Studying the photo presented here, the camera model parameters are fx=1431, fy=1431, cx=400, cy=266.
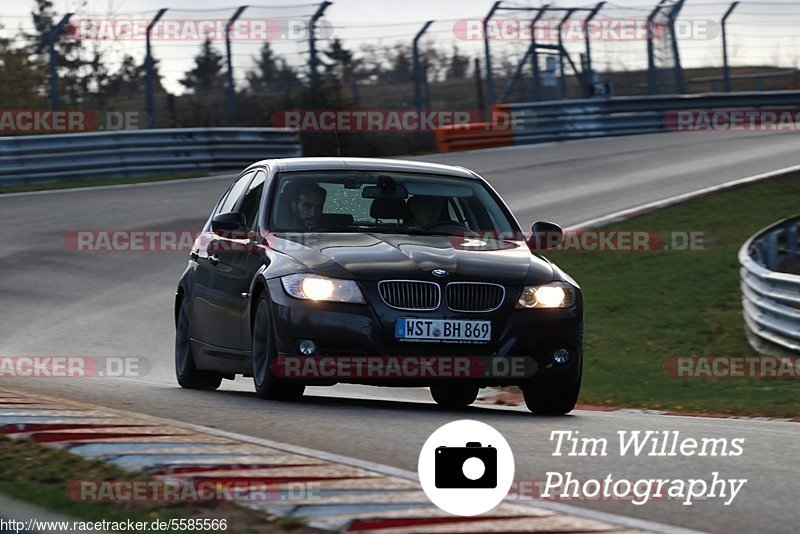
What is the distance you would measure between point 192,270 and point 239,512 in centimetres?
561

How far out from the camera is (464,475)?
5066 mm

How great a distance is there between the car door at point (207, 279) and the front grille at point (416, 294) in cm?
184

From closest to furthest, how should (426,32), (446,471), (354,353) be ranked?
(446,471), (354,353), (426,32)

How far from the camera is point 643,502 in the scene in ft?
17.2

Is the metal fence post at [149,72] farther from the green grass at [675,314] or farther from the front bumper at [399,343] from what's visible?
the front bumper at [399,343]

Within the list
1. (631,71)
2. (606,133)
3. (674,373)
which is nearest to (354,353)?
(674,373)

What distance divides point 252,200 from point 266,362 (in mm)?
1685

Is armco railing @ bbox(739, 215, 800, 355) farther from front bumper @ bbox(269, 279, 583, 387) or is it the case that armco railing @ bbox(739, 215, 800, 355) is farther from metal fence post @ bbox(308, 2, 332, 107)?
metal fence post @ bbox(308, 2, 332, 107)

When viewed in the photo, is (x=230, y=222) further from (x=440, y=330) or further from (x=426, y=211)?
(x=440, y=330)

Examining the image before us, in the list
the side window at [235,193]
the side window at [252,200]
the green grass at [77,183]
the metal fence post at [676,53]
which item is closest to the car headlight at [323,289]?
the side window at [252,200]

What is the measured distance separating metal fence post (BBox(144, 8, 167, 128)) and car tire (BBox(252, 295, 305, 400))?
1938 centimetres

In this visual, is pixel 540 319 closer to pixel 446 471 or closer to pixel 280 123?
pixel 446 471

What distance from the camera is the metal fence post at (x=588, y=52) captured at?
32.7 m

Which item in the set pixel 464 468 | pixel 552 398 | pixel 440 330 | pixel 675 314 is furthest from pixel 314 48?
pixel 464 468
